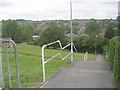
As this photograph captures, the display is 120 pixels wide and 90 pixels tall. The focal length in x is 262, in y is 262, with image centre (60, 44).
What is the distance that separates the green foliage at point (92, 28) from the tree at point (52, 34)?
Answer: 0.87 m

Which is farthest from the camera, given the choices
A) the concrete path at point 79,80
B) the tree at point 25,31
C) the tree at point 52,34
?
the tree at point 52,34

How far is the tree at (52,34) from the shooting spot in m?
8.91

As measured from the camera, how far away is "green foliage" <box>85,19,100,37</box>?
865 cm

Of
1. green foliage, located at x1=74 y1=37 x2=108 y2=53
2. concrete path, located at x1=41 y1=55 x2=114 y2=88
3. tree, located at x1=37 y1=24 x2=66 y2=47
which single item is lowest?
concrete path, located at x1=41 y1=55 x2=114 y2=88

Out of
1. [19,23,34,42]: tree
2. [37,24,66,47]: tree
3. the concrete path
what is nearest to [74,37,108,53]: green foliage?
[37,24,66,47]: tree

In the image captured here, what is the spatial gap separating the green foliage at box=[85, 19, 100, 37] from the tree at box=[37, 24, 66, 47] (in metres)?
0.87

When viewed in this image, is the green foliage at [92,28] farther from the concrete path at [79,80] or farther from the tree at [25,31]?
the concrete path at [79,80]

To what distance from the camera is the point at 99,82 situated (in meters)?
4.81

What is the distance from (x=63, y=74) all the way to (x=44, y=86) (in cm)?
116

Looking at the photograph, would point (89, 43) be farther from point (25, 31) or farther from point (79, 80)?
point (79, 80)

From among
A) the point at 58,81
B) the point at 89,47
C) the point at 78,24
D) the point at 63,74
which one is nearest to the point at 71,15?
the point at 78,24

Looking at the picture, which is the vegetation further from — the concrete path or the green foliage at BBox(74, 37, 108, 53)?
the concrete path

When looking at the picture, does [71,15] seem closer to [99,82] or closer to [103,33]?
[103,33]

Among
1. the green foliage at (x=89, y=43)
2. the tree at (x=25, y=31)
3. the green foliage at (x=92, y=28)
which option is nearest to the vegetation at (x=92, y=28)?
the green foliage at (x=92, y=28)
